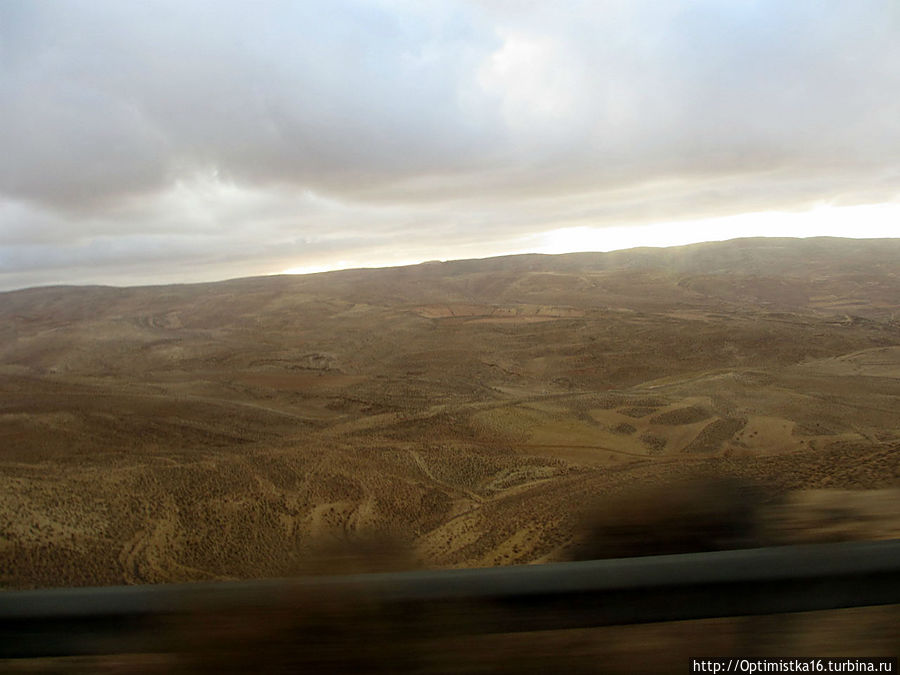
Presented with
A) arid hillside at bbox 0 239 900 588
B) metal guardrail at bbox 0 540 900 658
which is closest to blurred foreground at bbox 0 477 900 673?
metal guardrail at bbox 0 540 900 658

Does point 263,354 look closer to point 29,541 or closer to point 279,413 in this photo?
point 279,413

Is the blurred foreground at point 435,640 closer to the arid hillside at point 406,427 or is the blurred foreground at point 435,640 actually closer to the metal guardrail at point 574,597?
the metal guardrail at point 574,597

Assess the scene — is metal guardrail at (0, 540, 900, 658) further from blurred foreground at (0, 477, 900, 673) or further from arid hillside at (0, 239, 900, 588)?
arid hillside at (0, 239, 900, 588)

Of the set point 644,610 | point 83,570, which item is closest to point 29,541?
point 83,570

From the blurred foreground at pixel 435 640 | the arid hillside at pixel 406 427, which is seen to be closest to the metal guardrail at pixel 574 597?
the blurred foreground at pixel 435 640

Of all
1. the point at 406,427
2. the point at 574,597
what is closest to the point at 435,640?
the point at 574,597

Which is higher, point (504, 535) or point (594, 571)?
point (594, 571)

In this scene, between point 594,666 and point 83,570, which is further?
point 83,570
